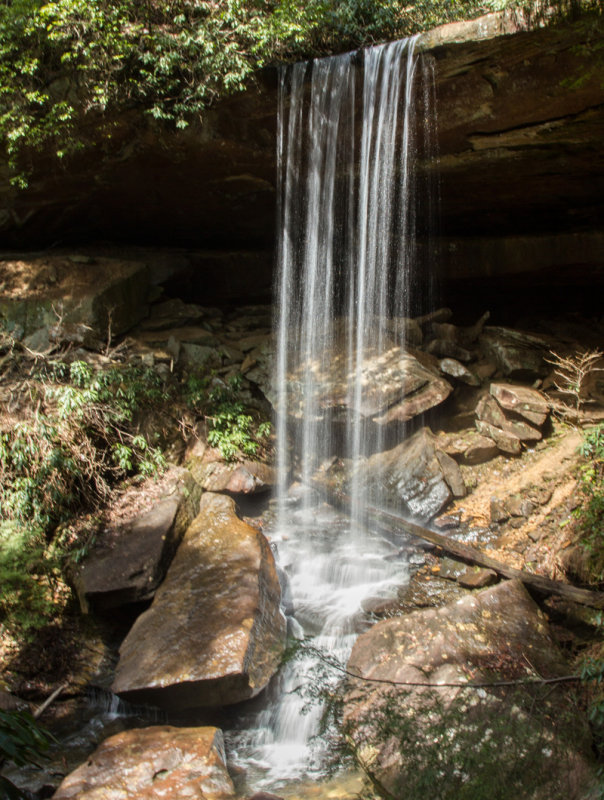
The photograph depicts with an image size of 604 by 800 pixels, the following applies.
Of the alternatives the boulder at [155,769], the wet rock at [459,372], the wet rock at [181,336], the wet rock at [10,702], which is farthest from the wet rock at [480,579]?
the wet rock at [181,336]

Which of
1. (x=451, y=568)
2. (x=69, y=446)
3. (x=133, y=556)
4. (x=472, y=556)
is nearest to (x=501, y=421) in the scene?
(x=472, y=556)

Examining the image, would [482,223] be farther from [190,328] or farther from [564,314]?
[190,328]

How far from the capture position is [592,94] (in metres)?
5.07

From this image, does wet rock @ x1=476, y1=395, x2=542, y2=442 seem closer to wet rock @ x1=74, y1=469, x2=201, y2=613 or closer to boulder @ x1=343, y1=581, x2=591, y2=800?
boulder @ x1=343, y1=581, x2=591, y2=800

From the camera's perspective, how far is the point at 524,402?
621cm

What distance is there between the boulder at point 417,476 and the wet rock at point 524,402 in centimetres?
95

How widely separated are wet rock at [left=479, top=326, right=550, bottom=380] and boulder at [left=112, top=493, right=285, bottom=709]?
162 inches

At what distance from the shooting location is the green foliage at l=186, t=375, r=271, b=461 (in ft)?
20.8

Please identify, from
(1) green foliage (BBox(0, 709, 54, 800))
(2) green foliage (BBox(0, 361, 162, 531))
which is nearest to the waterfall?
(2) green foliage (BBox(0, 361, 162, 531))

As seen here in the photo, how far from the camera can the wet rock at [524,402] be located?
20.2ft

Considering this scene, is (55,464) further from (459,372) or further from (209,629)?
(459,372)

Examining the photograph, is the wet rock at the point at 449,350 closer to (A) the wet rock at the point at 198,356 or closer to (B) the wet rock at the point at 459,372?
(B) the wet rock at the point at 459,372

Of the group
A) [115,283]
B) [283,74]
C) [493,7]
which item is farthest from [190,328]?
[493,7]

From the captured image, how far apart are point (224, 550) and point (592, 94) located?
552 cm
